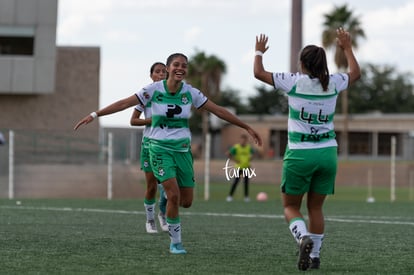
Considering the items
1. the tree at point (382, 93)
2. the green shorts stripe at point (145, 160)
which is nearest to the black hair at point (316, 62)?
the green shorts stripe at point (145, 160)

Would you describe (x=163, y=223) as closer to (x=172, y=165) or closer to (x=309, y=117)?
(x=172, y=165)

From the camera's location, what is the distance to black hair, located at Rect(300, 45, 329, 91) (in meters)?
8.48

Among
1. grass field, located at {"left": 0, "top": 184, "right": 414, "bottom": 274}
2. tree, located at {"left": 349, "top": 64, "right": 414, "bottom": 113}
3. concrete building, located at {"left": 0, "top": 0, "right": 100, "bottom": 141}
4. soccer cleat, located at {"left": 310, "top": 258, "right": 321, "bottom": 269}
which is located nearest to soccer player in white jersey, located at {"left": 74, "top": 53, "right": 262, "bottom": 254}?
grass field, located at {"left": 0, "top": 184, "right": 414, "bottom": 274}

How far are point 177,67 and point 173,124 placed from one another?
24.7 inches

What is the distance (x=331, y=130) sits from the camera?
28.4ft

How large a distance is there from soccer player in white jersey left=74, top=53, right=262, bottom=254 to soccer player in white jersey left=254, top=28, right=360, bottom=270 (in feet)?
5.18

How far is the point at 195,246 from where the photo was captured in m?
11.0

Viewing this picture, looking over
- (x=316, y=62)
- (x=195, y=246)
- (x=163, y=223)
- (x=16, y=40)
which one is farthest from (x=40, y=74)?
(x=316, y=62)

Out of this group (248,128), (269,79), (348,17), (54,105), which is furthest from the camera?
(348,17)

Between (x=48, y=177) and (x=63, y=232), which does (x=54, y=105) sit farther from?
(x=63, y=232)

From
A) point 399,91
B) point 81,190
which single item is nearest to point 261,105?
point 399,91

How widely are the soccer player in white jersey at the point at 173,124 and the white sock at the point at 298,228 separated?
1632 millimetres

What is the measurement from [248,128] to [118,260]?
201cm

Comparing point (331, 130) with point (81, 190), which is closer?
point (331, 130)
